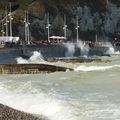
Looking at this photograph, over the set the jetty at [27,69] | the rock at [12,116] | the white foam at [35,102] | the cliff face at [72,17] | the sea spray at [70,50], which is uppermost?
the cliff face at [72,17]

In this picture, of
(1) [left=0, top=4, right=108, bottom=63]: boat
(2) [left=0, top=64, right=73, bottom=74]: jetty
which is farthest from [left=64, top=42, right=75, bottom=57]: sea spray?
(2) [left=0, top=64, right=73, bottom=74]: jetty

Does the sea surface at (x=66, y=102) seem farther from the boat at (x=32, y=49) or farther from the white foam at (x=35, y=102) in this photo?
the boat at (x=32, y=49)

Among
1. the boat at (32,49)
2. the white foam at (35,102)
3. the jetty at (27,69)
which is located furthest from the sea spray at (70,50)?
the white foam at (35,102)

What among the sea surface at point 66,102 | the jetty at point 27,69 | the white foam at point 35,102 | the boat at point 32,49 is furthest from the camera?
the boat at point 32,49

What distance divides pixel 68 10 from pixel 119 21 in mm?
22911

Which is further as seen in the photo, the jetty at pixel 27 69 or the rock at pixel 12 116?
the jetty at pixel 27 69

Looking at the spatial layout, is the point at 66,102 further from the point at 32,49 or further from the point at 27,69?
the point at 32,49

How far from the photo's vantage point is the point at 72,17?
16400 cm

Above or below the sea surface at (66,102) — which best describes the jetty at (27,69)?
below

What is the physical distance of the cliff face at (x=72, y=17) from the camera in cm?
15075

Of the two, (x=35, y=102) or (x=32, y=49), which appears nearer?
(x=35, y=102)

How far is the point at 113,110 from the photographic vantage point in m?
24.7

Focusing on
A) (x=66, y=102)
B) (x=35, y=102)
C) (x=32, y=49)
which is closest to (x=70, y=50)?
(x=32, y=49)

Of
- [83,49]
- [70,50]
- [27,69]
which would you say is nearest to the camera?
[27,69]
